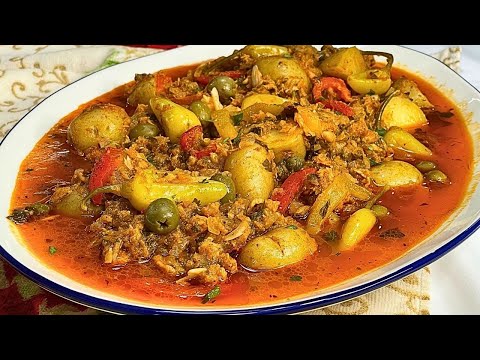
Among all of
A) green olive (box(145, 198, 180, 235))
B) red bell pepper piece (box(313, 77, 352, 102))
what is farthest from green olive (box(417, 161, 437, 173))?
green olive (box(145, 198, 180, 235))

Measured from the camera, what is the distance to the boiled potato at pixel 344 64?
15.5ft

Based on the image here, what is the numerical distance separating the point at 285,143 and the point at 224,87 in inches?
33.3

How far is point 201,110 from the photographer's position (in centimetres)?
420

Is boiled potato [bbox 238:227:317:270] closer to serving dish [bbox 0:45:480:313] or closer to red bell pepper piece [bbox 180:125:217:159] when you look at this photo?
serving dish [bbox 0:45:480:313]

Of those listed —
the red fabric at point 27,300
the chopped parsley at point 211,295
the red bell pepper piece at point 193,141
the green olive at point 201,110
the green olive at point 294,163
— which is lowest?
the red fabric at point 27,300

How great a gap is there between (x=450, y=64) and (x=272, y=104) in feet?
6.63

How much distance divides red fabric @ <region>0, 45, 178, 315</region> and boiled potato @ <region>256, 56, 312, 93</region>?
1981 millimetres

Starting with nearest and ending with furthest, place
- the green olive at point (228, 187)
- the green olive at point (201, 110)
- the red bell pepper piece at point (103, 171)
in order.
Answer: the green olive at point (228, 187) < the red bell pepper piece at point (103, 171) < the green olive at point (201, 110)

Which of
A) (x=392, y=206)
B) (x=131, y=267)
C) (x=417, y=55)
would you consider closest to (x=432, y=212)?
(x=392, y=206)

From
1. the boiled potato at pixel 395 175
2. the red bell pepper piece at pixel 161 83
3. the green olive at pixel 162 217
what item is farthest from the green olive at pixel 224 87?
the green olive at pixel 162 217

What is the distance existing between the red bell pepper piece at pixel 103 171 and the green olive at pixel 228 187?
1.73ft

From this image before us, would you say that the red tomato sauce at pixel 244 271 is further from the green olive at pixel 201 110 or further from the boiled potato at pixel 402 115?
the green olive at pixel 201 110

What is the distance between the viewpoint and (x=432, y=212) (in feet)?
12.0

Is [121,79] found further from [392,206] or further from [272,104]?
[392,206]
